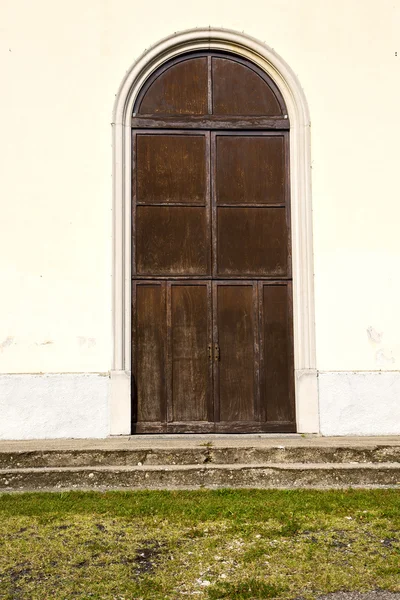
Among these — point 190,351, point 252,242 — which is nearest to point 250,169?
point 252,242

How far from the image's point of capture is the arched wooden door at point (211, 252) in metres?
7.55

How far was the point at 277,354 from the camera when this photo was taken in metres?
7.64

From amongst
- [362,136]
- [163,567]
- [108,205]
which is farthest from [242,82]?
[163,567]

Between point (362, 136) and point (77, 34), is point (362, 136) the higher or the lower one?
the lower one

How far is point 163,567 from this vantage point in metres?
4.05

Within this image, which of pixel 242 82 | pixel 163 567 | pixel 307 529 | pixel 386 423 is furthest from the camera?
pixel 242 82

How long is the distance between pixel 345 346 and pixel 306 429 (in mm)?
1010

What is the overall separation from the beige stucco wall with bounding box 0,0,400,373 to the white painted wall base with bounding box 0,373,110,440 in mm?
160

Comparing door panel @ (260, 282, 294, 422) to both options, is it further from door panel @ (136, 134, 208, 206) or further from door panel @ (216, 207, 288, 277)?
door panel @ (136, 134, 208, 206)

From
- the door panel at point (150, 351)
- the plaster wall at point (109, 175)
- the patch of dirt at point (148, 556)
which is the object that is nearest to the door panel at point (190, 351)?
the door panel at point (150, 351)

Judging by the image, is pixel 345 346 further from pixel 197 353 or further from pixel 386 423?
pixel 197 353

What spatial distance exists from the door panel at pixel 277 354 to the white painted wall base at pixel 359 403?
40 cm

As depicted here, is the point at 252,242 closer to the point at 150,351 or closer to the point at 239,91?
the point at 150,351

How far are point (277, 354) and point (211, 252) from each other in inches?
54.1
